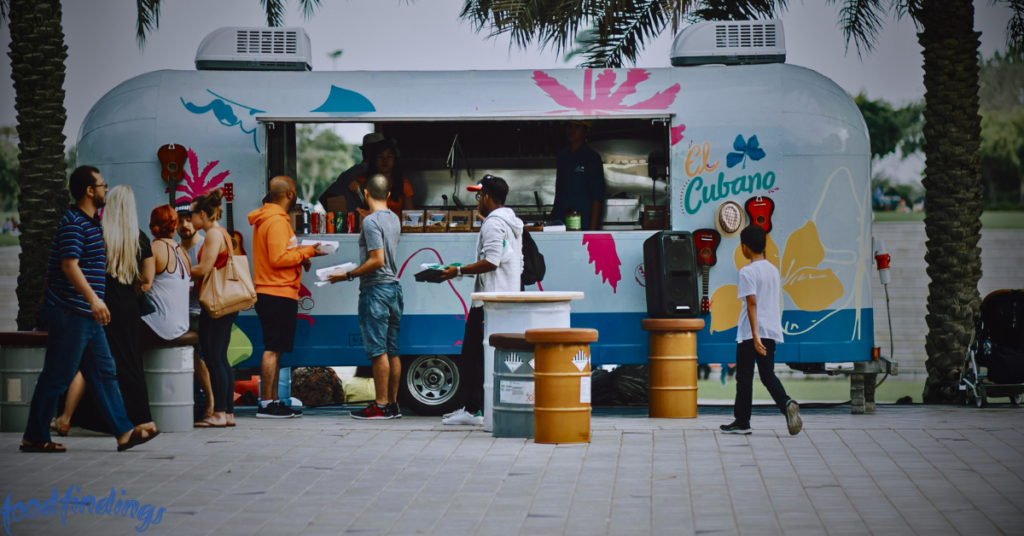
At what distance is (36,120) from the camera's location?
11438 millimetres

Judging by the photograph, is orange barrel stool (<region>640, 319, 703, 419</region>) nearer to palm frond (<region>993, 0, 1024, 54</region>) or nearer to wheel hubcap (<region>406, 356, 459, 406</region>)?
wheel hubcap (<region>406, 356, 459, 406</region>)

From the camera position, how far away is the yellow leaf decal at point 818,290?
9.12 m

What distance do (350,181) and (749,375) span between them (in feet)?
14.0

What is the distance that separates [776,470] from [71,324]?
453 centimetres

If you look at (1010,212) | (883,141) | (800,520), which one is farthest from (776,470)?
(883,141)

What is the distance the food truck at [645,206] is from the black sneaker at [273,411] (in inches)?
18.2

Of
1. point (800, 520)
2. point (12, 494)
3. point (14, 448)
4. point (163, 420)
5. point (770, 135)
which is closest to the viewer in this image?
point (800, 520)

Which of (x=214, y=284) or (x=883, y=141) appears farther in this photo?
(x=883, y=141)

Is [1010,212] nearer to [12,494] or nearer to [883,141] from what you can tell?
[883,141]

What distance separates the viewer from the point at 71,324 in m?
6.62

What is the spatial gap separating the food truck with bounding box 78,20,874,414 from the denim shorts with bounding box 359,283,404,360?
552 mm

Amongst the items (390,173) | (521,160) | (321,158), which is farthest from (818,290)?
(321,158)

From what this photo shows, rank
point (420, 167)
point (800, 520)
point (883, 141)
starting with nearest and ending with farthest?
1. point (800, 520)
2. point (420, 167)
3. point (883, 141)

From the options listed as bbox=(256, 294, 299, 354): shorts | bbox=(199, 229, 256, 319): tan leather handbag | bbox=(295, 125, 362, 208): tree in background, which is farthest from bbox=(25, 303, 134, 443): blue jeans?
bbox=(295, 125, 362, 208): tree in background
